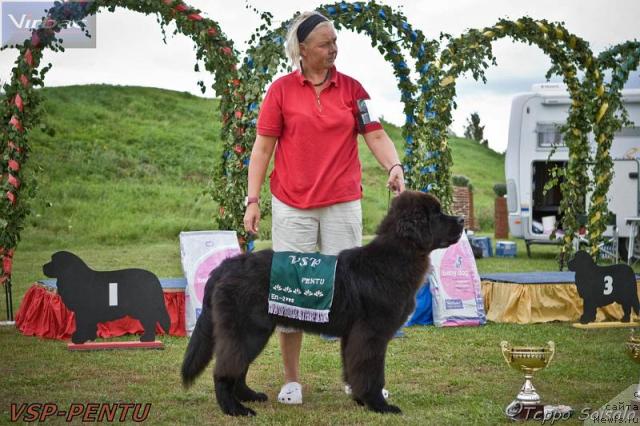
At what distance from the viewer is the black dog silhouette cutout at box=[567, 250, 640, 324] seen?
24.1ft

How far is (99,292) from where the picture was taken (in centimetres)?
633

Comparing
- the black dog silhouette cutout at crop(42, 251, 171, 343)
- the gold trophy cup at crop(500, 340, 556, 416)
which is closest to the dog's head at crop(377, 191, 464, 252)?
the gold trophy cup at crop(500, 340, 556, 416)

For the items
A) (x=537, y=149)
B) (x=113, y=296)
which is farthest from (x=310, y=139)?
(x=537, y=149)

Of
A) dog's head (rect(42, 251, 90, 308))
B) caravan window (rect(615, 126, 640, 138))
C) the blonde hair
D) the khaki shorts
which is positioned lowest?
dog's head (rect(42, 251, 90, 308))

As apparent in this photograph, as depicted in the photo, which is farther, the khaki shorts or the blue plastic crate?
the blue plastic crate

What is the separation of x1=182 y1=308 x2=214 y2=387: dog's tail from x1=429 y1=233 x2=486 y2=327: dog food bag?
376cm

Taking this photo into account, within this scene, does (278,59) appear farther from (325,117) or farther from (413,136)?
(325,117)

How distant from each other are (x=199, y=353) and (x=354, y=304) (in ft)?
2.96

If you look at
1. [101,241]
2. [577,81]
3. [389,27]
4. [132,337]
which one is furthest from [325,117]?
[101,241]

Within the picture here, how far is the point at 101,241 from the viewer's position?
59.5 ft

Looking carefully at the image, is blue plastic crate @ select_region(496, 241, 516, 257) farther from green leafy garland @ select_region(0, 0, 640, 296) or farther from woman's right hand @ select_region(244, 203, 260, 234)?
woman's right hand @ select_region(244, 203, 260, 234)

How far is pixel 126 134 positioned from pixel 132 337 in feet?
60.6

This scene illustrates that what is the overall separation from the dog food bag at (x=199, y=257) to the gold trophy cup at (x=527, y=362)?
10.8 feet

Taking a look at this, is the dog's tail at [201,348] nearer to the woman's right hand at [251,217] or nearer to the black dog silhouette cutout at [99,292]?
the woman's right hand at [251,217]
